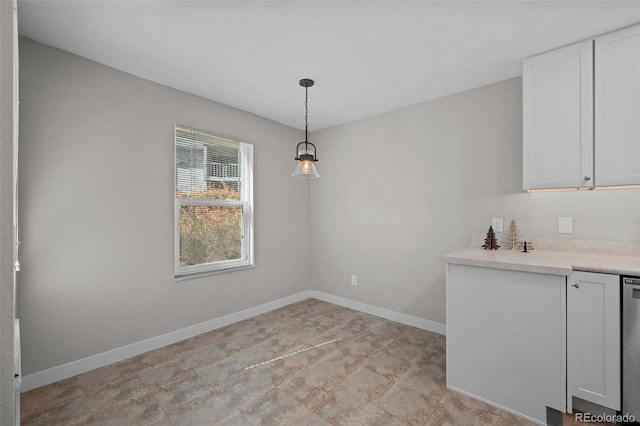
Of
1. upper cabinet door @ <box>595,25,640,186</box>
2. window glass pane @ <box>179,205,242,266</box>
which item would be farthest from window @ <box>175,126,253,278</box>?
upper cabinet door @ <box>595,25,640,186</box>

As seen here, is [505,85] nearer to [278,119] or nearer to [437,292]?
[437,292]

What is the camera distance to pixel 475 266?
1.93 m

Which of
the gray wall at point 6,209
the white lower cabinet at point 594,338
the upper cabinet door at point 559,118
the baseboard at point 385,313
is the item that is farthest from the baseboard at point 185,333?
the gray wall at point 6,209

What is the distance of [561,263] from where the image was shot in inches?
68.7

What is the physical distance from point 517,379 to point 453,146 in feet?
6.82

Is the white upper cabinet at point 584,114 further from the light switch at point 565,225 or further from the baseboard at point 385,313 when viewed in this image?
the baseboard at point 385,313

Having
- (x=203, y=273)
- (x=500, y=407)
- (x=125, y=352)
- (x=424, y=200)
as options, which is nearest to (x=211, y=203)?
(x=203, y=273)

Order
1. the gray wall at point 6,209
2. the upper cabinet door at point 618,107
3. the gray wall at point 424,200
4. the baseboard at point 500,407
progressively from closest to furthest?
the gray wall at point 6,209 → the baseboard at point 500,407 → the upper cabinet door at point 618,107 → the gray wall at point 424,200

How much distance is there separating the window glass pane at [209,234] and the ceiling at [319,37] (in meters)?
1.28

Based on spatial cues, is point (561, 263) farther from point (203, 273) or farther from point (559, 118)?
point (203, 273)

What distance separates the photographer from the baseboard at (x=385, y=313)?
9.85ft

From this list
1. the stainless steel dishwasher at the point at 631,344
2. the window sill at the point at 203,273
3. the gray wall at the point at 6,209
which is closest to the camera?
the gray wall at the point at 6,209

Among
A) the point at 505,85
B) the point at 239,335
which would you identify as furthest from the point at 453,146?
the point at 239,335

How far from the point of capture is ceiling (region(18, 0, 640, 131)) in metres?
1.73
